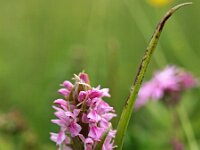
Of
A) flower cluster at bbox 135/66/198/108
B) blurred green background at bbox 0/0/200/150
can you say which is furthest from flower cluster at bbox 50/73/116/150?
blurred green background at bbox 0/0/200/150

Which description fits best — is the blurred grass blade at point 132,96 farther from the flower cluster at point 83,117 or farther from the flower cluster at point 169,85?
the flower cluster at point 169,85

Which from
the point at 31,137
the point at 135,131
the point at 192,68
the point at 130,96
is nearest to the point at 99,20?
the point at 192,68

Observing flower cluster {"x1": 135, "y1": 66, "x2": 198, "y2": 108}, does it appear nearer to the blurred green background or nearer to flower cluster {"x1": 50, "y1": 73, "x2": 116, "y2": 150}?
the blurred green background

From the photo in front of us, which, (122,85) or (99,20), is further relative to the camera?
(99,20)

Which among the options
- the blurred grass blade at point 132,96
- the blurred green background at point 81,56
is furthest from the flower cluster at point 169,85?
the blurred grass blade at point 132,96

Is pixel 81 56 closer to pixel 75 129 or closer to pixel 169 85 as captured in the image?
pixel 169 85

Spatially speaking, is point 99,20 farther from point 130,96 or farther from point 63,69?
point 130,96

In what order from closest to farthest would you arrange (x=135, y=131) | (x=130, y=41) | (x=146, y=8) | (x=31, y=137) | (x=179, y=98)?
(x=179, y=98), (x=31, y=137), (x=135, y=131), (x=130, y=41), (x=146, y=8)
